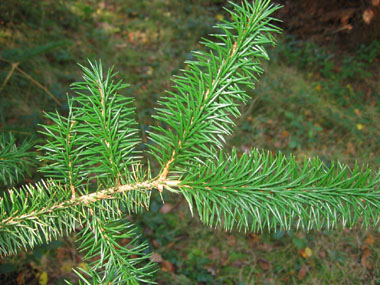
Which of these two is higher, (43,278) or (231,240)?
(231,240)

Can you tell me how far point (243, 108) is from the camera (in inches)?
116

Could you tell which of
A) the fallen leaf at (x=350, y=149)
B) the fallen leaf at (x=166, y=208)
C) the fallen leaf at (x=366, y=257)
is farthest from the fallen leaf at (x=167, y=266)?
the fallen leaf at (x=350, y=149)

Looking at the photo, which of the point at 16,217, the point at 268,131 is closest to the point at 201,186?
the point at 16,217

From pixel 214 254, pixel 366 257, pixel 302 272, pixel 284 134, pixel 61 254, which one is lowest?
pixel 61 254

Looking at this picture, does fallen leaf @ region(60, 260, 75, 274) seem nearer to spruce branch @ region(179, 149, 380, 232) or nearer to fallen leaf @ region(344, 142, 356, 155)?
spruce branch @ region(179, 149, 380, 232)

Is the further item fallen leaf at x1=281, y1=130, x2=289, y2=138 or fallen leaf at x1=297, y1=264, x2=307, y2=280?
fallen leaf at x1=281, y1=130, x2=289, y2=138

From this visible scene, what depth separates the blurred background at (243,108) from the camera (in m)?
1.88

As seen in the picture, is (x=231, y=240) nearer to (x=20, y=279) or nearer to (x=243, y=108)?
(x=20, y=279)

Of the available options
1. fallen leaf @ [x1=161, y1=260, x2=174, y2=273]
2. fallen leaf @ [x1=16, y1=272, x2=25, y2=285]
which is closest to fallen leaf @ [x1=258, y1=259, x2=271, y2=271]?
fallen leaf @ [x1=161, y1=260, x2=174, y2=273]

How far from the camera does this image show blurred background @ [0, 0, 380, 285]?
74.1 inches

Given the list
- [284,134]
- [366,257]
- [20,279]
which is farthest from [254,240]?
[20,279]

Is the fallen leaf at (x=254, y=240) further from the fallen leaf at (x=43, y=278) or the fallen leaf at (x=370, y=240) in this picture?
the fallen leaf at (x=43, y=278)

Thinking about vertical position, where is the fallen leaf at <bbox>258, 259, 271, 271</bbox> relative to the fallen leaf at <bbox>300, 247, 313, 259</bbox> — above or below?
below

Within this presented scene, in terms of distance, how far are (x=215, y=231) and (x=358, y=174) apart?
5.64 feet
